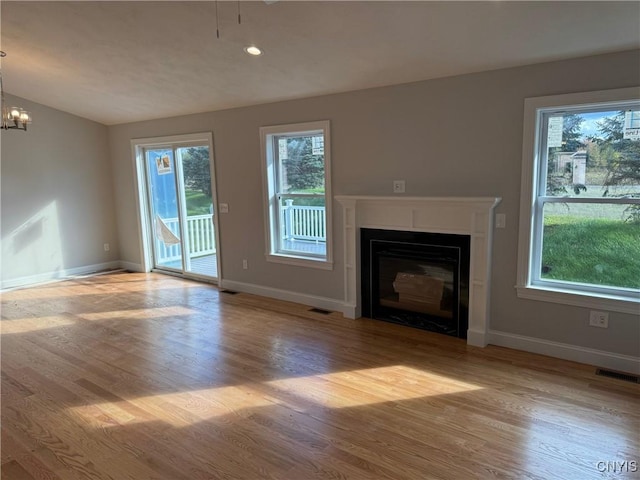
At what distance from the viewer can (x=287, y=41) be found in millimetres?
3270

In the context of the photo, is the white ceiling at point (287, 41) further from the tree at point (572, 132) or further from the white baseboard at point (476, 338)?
the white baseboard at point (476, 338)

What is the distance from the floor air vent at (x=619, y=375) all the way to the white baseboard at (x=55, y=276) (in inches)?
266

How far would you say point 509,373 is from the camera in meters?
3.02

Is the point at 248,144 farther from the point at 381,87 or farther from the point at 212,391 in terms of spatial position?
the point at 212,391

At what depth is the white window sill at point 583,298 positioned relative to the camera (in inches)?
115

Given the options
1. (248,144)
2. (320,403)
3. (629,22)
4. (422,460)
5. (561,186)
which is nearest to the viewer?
(422,460)

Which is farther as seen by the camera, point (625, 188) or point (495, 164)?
point (495, 164)

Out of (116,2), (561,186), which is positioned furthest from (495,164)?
(116,2)

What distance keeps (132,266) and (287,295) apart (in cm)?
328

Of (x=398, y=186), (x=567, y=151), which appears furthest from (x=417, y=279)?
(x=567, y=151)

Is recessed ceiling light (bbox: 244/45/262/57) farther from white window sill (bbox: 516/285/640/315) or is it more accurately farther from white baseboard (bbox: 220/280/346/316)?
white window sill (bbox: 516/285/640/315)

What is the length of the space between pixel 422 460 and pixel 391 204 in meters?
2.29

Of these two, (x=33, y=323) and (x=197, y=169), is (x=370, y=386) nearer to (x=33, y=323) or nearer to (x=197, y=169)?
(x=33, y=323)

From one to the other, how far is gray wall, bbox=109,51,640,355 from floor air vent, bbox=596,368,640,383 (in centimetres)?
16
